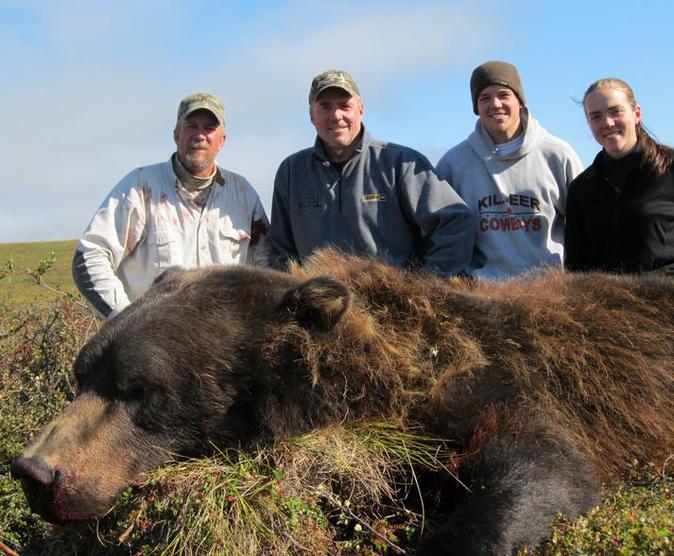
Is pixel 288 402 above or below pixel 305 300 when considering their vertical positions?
below

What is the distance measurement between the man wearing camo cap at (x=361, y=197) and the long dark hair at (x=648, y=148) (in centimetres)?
135

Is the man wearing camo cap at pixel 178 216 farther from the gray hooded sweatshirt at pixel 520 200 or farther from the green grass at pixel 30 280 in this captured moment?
the gray hooded sweatshirt at pixel 520 200

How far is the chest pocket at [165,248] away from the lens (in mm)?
6504

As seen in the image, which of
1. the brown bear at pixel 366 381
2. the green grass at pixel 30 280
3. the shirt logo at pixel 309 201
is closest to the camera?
the brown bear at pixel 366 381

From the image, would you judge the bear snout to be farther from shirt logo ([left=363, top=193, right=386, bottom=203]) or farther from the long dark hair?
the long dark hair

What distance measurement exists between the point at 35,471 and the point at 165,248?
328cm

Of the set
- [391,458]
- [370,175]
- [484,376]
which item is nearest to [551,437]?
[484,376]

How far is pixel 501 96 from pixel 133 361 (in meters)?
3.95

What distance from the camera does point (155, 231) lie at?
257 inches

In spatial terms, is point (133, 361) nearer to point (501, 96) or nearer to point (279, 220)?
point (279, 220)

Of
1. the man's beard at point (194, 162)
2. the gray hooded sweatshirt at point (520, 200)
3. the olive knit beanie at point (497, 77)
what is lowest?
the gray hooded sweatshirt at point (520, 200)

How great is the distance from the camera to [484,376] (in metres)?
3.89

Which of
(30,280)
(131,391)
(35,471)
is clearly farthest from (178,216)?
(35,471)

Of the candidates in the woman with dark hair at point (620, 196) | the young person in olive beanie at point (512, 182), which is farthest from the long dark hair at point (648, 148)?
the young person in olive beanie at point (512, 182)
